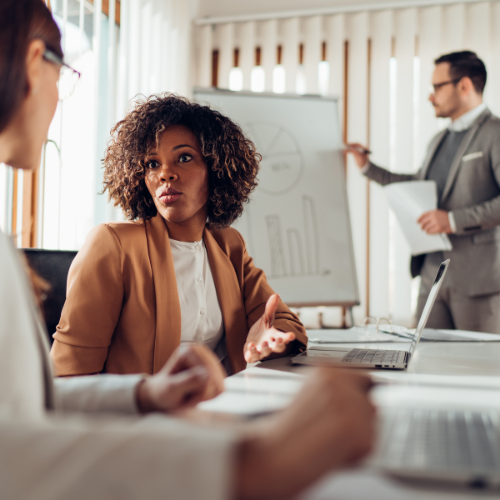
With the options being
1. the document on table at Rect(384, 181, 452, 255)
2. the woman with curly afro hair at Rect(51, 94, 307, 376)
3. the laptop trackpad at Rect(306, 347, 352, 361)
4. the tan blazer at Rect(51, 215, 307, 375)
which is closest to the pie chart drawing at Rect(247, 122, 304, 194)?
the document on table at Rect(384, 181, 452, 255)

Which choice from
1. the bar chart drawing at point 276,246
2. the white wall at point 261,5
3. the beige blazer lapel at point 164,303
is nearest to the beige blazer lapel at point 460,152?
the bar chart drawing at point 276,246

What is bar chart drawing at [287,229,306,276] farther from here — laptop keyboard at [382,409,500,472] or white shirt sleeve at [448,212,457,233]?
laptop keyboard at [382,409,500,472]

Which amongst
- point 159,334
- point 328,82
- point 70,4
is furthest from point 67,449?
point 328,82

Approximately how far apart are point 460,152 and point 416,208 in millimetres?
370

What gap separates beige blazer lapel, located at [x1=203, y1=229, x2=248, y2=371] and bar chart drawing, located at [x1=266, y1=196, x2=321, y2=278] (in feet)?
4.16

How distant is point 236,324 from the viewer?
1.29 m

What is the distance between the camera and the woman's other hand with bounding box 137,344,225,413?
1.83ft

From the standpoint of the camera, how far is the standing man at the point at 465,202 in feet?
7.90

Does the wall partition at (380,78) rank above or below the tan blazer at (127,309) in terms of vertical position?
above

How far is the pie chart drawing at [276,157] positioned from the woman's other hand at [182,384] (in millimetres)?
2140

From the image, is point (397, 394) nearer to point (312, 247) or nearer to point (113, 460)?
point (113, 460)

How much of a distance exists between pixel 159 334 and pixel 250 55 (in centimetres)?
273

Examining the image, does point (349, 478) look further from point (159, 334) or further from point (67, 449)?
point (159, 334)

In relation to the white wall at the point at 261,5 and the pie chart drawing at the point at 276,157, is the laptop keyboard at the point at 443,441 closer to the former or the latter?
the pie chart drawing at the point at 276,157
